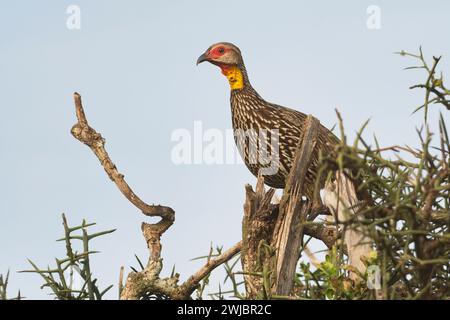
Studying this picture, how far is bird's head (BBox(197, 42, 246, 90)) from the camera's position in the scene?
9891 millimetres

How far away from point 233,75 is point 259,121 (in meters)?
1.12

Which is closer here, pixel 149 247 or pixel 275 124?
pixel 149 247

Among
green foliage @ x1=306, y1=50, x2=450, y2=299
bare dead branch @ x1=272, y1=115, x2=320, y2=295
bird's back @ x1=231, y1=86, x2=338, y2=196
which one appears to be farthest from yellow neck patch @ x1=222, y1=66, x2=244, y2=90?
green foliage @ x1=306, y1=50, x2=450, y2=299

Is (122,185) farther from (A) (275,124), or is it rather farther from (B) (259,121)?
(B) (259,121)

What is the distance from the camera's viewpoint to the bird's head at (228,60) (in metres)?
9.89

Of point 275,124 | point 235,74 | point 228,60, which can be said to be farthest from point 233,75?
point 275,124

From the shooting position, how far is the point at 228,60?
990 cm

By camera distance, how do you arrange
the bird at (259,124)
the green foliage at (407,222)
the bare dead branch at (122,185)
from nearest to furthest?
the green foliage at (407,222)
the bare dead branch at (122,185)
the bird at (259,124)

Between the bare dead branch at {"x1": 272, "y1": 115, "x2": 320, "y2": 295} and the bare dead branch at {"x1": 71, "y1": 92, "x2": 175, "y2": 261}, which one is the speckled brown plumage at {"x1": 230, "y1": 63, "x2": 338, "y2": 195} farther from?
the bare dead branch at {"x1": 272, "y1": 115, "x2": 320, "y2": 295}

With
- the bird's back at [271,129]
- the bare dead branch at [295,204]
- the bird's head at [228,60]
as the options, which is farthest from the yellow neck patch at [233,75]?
the bare dead branch at [295,204]

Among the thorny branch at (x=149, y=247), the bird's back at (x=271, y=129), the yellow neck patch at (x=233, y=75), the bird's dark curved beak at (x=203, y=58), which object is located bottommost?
the thorny branch at (x=149, y=247)

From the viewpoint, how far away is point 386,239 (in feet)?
11.3

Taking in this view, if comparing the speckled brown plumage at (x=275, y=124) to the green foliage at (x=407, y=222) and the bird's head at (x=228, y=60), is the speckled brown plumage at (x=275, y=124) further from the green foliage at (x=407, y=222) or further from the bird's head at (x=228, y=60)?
the green foliage at (x=407, y=222)
